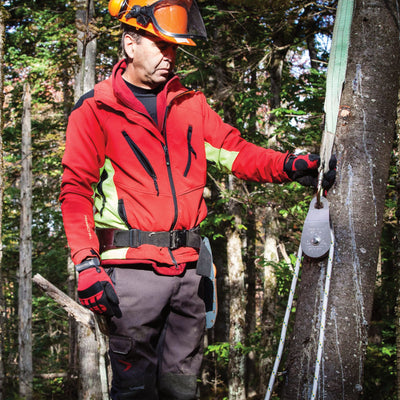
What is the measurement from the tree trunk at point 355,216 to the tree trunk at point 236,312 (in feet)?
29.4

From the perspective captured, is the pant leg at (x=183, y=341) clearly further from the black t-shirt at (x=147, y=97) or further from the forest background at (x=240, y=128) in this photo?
the forest background at (x=240, y=128)

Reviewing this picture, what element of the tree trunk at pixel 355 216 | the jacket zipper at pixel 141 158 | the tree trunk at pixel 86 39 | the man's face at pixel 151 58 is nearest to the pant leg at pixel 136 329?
the jacket zipper at pixel 141 158

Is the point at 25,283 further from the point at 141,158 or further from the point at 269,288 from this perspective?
the point at 141,158

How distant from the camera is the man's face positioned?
2.60 metres

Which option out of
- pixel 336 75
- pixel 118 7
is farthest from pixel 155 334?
pixel 118 7

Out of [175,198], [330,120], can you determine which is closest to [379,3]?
[330,120]

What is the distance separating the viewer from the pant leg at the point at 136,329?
2.42 meters

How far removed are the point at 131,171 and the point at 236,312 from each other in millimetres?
9903

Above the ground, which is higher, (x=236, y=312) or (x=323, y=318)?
(x=323, y=318)

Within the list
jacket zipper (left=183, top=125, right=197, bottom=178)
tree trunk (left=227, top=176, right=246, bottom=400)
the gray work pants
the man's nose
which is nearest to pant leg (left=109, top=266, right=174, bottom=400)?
the gray work pants

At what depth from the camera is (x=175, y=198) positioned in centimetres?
253

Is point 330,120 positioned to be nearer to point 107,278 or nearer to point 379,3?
point 379,3

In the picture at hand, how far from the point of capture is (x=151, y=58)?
261cm

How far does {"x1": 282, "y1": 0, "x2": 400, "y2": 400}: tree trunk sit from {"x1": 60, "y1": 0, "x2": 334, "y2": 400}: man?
0.29 m
